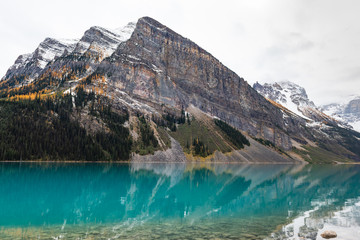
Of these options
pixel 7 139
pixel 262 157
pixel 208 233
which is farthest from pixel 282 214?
pixel 262 157

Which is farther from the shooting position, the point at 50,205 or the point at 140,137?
the point at 140,137

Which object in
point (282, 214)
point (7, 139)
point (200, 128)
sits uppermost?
point (200, 128)

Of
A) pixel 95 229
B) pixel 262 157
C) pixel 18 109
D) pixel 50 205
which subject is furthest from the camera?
pixel 262 157

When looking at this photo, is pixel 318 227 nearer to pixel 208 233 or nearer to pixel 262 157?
pixel 208 233

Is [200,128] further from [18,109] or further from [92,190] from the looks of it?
[92,190]

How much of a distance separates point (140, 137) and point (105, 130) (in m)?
19.3

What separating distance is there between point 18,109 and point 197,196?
114889 mm

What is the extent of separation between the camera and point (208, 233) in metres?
22.0

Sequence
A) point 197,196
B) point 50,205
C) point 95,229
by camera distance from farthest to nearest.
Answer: point 197,196, point 50,205, point 95,229

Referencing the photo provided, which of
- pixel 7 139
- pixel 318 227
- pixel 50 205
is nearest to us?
pixel 318 227

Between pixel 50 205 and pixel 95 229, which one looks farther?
pixel 50 205

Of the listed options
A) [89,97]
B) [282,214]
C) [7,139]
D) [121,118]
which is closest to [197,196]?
[282,214]

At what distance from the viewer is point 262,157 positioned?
610ft

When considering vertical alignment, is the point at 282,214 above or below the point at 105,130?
below
